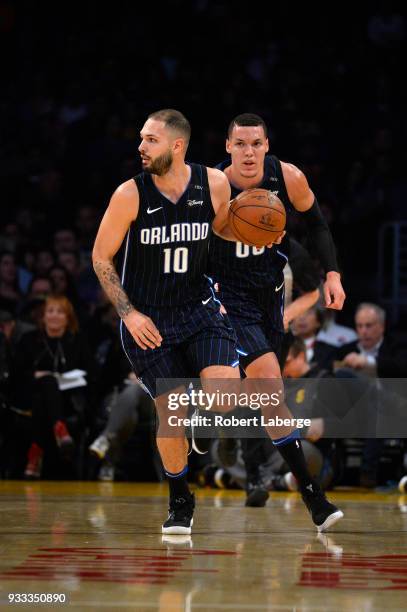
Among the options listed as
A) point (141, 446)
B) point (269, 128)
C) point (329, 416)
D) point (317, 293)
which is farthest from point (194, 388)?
point (269, 128)

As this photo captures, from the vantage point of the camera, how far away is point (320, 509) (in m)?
5.61

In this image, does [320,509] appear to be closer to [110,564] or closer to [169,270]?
[169,270]

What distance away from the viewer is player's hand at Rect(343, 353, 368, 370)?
877 cm

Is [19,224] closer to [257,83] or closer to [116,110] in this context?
[116,110]

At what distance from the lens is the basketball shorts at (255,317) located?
5.91 meters

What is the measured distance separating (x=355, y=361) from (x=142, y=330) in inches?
152

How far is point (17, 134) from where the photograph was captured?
13.5 meters

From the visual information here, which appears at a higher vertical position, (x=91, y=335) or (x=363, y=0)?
(x=363, y=0)

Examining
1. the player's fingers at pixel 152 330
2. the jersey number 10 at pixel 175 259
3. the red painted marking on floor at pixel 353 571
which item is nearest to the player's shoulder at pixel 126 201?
the jersey number 10 at pixel 175 259

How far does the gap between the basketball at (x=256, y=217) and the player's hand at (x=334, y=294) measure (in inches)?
13.3

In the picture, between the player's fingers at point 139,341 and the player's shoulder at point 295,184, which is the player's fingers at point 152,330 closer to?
the player's fingers at point 139,341

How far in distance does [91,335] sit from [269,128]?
388cm
